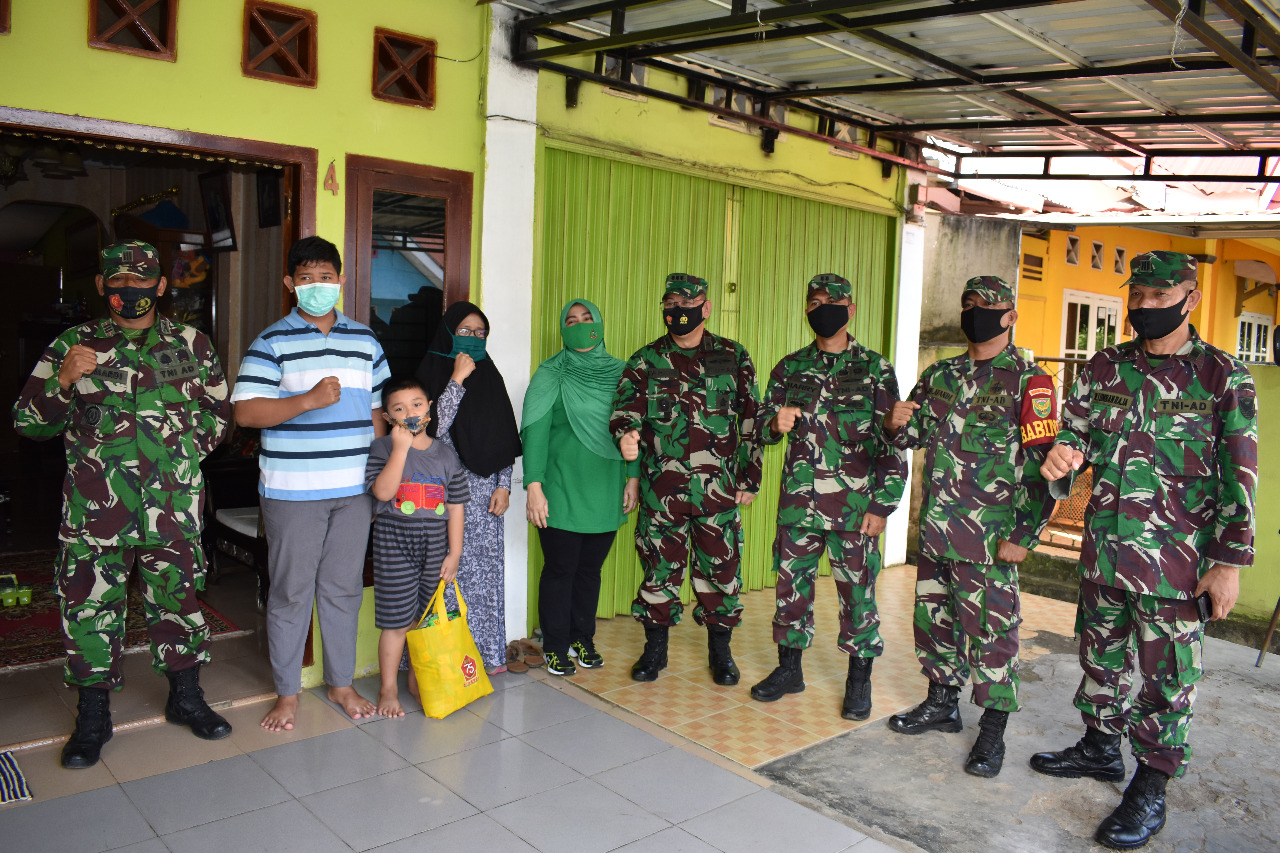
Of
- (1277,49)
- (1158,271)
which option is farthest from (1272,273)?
(1158,271)

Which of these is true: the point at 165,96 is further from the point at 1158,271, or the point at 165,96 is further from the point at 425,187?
the point at 1158,271

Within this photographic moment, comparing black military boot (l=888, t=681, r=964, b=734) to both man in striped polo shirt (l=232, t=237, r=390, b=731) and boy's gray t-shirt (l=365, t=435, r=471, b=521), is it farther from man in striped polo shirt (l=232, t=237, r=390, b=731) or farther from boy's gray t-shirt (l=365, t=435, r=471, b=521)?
man in striped polo shirt (l=232, t=237, r=390, b=731)

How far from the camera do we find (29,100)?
137 inches

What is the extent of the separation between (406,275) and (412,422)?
968mm

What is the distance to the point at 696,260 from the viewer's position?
6023 millimetres

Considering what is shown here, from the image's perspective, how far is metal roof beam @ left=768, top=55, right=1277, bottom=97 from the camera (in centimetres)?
451

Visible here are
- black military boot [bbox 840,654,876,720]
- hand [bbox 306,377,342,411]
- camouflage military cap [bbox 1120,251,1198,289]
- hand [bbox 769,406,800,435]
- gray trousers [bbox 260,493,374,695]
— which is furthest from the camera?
black military boot [bbox 840,654,876,720]

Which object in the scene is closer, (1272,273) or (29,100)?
(29,100)

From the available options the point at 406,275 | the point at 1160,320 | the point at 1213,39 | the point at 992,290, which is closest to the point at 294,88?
the point at 406,275

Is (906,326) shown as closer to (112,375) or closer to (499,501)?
(499,501)

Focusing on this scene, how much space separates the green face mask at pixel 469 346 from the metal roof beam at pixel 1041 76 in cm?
269

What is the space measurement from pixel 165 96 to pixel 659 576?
9.89 feet

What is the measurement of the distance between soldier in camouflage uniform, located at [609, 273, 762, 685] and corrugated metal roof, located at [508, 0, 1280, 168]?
129 cm

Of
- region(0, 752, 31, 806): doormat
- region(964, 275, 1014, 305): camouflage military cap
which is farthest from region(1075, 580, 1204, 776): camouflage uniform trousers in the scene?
region(0, 752, 31, 806): doormat
